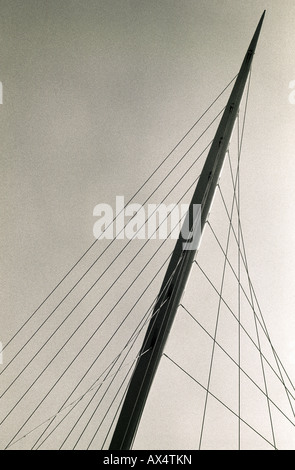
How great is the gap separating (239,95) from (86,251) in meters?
3.41

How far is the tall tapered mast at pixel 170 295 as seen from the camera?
3438mm

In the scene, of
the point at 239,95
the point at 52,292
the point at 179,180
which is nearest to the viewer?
the point at 239,95

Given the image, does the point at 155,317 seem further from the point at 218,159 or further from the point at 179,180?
the point at 179,180

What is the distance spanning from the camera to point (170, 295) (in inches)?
166

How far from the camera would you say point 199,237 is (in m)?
4.50

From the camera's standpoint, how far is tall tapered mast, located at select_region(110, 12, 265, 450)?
11.3ft
